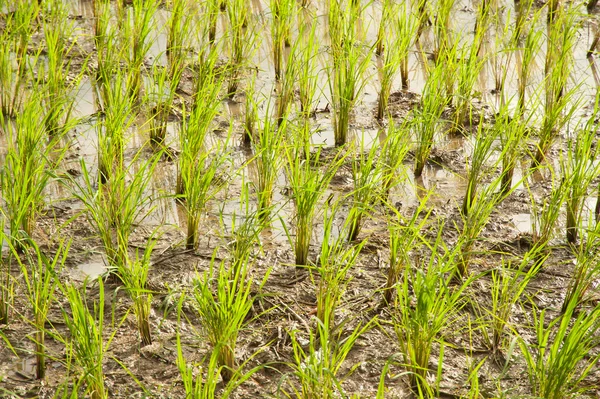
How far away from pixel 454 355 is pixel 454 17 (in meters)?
2.81

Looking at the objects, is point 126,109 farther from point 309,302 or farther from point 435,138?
point 435,138

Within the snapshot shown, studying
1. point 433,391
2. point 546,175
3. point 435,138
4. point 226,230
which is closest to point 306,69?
point 435,138

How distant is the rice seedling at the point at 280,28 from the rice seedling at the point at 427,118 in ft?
3.10

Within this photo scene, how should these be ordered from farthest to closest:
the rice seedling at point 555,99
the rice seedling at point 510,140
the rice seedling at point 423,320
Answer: the rice seedling at point 555,99
the rice seedling at point 510,140
the rice seedling at point 423,320

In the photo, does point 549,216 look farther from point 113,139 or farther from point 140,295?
point 113,139

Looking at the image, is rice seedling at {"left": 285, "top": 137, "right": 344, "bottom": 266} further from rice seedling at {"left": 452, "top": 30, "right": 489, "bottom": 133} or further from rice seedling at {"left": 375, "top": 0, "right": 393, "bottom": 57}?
rice seedling at {"left": 375, "top": 0, "right": 393, "bottom": 57}

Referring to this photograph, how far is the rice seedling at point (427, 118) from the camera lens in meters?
3.12

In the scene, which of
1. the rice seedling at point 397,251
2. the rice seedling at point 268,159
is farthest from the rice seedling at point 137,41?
the rice seedling at point 397,251

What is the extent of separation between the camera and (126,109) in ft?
10.0

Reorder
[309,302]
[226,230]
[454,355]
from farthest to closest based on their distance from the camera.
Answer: [226,230]
[309,302]
[454,355]

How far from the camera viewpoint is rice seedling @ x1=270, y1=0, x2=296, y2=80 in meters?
3.95

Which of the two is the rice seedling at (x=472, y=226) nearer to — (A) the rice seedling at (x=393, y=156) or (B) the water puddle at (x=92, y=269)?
(A) the rice seedling at (x=393, y=156)

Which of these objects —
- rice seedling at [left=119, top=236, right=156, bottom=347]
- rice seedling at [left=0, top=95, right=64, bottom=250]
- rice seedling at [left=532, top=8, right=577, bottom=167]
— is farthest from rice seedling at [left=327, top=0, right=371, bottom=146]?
rice seedling at [left=119, top=236, right=156, bottom=347]

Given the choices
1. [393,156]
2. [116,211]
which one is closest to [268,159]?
[393,156]
